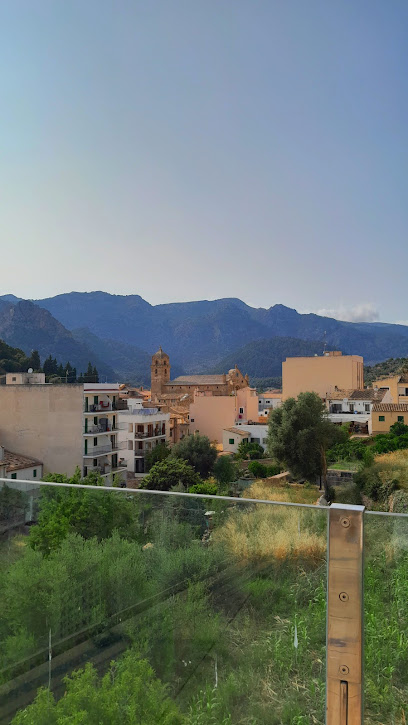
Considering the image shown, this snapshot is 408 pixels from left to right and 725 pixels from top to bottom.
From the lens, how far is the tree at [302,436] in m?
15.4

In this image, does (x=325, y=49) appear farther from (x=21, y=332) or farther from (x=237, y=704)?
(x=21, y=332)

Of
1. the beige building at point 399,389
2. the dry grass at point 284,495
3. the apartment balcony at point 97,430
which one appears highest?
the beige building at point 399,389

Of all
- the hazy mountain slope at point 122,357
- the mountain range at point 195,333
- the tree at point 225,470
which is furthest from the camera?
the hazy mountain slope at point 122,357

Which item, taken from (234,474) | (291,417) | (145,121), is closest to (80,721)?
(145,121)

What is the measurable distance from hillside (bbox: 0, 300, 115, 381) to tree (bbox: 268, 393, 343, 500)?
7520 centimetres

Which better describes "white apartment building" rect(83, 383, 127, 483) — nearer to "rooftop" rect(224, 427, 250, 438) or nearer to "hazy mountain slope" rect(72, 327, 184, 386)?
"rooftop" rect(224, 427, 250, 438)

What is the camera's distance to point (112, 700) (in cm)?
121

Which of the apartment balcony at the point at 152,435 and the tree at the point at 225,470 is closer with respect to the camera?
the tree at the point at 225,470

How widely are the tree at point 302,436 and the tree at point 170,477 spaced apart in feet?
10.8

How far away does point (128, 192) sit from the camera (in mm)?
12773

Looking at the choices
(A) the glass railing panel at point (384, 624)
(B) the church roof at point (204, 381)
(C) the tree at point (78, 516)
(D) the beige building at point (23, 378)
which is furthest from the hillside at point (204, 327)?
(A) the glass railing panel at point (384, 624)

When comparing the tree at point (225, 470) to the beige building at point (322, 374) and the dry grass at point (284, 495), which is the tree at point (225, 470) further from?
the beige building at point (322, 374)

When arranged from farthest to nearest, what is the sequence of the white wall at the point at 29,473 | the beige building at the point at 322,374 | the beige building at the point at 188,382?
the beige building at the point at 188,382 → the beige building at the point at 322,374 → the white wall at the point at 29,473

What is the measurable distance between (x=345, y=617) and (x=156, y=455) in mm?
22560
